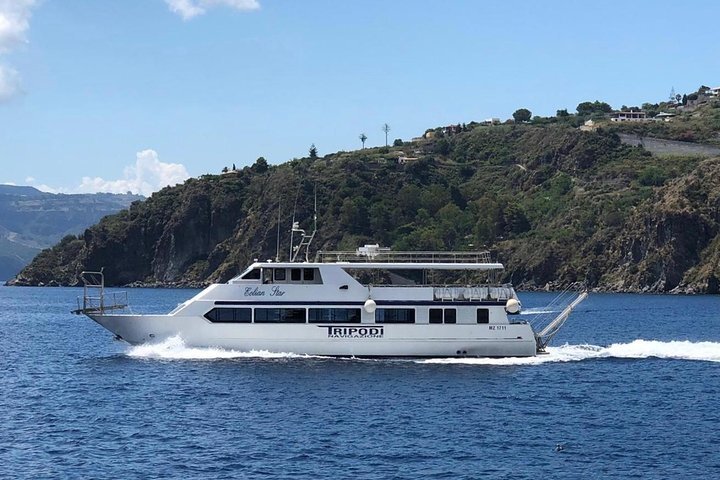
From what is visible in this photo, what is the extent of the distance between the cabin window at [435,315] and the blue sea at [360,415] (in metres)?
1.88

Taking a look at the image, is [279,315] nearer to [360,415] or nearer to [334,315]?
[334,315]

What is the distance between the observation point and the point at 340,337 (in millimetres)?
45594

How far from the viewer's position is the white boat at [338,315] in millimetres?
45438

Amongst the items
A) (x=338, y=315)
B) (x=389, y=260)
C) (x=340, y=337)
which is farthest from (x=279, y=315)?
(x=389, y=260)

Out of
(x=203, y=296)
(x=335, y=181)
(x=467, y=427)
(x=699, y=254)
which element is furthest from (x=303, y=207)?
(x=467, y=427)

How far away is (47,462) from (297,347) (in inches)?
682

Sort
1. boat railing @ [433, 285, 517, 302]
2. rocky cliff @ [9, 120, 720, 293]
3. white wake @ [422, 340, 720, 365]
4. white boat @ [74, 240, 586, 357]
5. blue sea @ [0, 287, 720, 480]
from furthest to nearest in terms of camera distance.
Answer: rocky cliff @ [9, 120, 720, 293] → white wake @ [422, 340, 720, 365] → boat railing @ [433, 285, 517, 302] → white boat @ [74, 240, 586, 357] → blue sea @ [0, 287, 720, 480]

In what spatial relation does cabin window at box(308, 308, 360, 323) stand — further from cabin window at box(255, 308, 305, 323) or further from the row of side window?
cabin window at box(255, 308, 305, 323)

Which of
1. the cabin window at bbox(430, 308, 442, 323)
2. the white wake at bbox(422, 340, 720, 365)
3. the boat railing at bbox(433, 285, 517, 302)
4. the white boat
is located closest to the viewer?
the white boat

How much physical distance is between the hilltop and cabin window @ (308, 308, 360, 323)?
10689cm

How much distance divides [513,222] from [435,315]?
429ft

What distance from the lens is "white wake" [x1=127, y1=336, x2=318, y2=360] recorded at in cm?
4550

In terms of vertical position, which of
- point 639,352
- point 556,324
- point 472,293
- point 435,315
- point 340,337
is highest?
point 472,293

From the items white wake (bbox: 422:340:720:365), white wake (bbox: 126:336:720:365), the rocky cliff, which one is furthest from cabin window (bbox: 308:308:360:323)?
the rocky cliff
